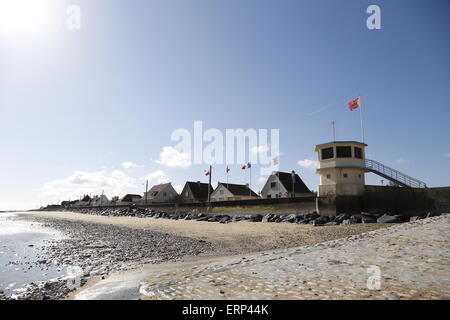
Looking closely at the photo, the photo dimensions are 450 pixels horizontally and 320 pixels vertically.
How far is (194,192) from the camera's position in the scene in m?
64.2

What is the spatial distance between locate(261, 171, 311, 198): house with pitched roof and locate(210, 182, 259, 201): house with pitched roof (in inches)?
189

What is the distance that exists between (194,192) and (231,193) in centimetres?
1177

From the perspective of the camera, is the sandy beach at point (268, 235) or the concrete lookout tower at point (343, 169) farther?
the concrete lookout tower at point (343, 169)

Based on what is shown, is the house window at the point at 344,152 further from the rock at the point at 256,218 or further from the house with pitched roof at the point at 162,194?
the house with pitched roof at the point at 162,194

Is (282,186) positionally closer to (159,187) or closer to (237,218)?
(237,218)

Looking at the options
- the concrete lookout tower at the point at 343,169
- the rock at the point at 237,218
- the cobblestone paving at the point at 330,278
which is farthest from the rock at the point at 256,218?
the cobblestone paving at the point at 330,278

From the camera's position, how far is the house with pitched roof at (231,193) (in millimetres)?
56656


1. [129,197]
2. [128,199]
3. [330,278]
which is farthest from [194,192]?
[330,278]

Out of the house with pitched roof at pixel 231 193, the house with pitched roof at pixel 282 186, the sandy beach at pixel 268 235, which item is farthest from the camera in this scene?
the house with pitched roof at pixel 231 193

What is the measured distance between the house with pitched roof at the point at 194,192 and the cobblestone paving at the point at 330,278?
2250 inches

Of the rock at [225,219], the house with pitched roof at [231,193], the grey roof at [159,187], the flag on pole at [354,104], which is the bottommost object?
the rock at [225,219]

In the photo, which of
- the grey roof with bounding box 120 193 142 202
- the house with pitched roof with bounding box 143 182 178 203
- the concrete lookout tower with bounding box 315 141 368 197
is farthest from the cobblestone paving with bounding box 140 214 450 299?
the grey roof with bounding box 120 193 142 202

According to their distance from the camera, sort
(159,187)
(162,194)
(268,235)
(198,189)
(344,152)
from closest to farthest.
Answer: (268,235), (344,152), (198,189), (162,194), (159,187)
